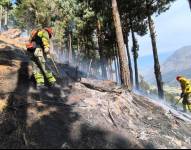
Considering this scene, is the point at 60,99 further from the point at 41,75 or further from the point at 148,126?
the point at 148,126

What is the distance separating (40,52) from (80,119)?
11.9ft

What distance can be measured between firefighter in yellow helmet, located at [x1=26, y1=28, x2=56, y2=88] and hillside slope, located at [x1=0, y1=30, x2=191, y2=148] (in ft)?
1.44

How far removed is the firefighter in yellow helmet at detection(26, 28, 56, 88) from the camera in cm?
1218

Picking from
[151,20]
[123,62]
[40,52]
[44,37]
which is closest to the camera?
[44,37]

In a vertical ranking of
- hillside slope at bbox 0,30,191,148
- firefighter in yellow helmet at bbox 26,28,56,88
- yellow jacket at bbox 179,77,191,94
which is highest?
firefighter in yellow helmet at bbox 26,28,56,88

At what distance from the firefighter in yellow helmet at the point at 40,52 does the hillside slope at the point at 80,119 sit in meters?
0.44

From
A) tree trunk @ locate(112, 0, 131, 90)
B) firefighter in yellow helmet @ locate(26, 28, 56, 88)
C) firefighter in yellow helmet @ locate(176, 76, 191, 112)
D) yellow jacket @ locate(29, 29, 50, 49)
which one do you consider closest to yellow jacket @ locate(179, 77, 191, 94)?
firefighter in yellow helmet @ locate(176, 76, 191, 112)

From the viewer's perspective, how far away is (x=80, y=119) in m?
9.71

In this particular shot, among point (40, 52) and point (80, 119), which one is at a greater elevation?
point (40, 52)

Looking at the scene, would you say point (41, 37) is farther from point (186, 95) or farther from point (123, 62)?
point (186, 95)

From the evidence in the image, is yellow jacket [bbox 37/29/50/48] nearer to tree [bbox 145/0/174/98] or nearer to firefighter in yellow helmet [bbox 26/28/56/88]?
firefighter in yellow helmet [bbox 26/28/56/88]

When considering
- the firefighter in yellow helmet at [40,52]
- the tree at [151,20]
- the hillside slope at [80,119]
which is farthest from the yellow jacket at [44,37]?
the tree at [151,20]

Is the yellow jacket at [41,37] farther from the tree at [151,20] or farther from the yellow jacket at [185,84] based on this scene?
the tree at [151,20]

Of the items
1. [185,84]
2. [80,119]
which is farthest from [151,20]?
[80,119]
